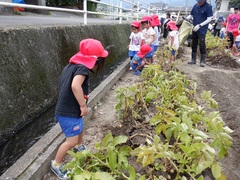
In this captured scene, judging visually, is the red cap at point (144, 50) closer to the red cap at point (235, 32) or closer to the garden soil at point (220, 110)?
the garden soil at point (220, 110)

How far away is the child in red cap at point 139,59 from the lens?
4922 millimetres

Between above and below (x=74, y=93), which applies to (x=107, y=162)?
below

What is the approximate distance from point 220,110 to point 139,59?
229cm

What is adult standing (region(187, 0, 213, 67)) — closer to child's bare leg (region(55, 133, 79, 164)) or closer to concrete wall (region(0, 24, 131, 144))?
concrete wall (region(0, 24, 131, 144))

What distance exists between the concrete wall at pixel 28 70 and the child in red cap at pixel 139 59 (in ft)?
5.19

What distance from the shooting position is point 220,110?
3385mm

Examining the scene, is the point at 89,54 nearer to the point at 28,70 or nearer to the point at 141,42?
the point at 28,70

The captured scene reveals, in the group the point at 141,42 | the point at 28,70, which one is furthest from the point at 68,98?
the point at 141,42

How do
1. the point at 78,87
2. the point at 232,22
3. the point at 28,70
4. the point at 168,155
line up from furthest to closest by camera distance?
the point at 232,22, the point at 28,70, the point at 78,87, the point at 168,155

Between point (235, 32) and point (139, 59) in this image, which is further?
point (235, 32)

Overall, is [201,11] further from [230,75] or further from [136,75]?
[136,75]

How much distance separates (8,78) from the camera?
2518mm

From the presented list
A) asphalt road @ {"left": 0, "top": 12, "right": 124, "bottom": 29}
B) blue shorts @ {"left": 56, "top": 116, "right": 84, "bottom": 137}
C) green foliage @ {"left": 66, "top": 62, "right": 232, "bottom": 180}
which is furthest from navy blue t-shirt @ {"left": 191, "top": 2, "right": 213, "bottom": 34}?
blue shorts @ {"left": 56, "top": 116, "right": 84, "bottom": 137}

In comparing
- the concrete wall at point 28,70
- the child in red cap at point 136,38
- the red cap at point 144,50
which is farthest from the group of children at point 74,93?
the child in red cap at point 136,38
